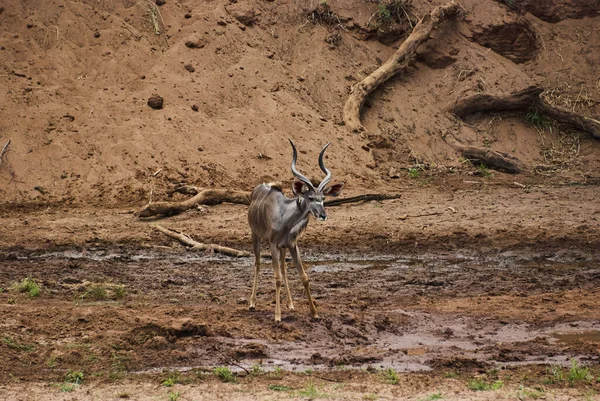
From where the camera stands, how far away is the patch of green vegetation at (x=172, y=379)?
7.64 meters

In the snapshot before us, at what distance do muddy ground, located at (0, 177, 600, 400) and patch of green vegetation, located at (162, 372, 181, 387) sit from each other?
0.09 ft

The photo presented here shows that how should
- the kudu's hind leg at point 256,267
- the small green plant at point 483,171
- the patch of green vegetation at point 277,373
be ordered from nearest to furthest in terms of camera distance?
1. the patch of green vegetation at point 277,373
2. the kudu's hind leg at point 256,267
3. the small green plant at point 483,171

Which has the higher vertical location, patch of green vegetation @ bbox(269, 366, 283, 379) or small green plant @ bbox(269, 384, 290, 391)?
small green plant @ bbox(269, 384, 290, 391)

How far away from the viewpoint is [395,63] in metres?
22.7

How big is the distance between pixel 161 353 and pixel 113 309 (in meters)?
1.52

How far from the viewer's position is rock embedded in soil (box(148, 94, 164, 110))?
20000mm

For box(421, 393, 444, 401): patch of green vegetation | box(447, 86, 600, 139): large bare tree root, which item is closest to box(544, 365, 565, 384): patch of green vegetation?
box(421, 393, 444, 401): patch of green vegetation

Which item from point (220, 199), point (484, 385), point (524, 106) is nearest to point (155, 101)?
point (220, 199)

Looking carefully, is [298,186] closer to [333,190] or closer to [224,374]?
[333,190]

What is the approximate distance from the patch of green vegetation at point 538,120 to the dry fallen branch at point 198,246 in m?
10.6

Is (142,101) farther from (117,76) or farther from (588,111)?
(588,111)

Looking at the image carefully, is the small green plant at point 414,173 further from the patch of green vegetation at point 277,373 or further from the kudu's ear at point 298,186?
the patch of green vegetation at point 277,373

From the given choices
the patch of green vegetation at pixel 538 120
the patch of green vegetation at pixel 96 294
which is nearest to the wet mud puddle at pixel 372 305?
the patch of green vegetation at pixel 96 294

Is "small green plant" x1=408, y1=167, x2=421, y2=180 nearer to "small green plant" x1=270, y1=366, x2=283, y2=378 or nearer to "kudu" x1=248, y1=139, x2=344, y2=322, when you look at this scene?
"kudu" x1=248, y1=139, x2=344, y2=322
